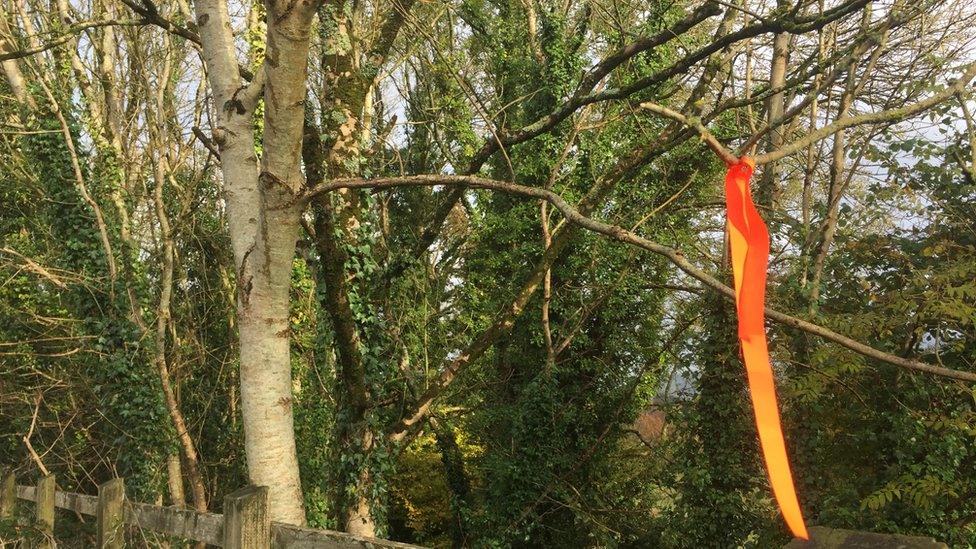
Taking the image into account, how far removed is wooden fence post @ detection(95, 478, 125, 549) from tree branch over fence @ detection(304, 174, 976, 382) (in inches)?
120

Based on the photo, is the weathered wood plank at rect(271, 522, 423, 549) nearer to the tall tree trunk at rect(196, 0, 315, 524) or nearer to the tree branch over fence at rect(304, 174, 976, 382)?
the tall tree trunk at rect(196, 0, 315, 524)

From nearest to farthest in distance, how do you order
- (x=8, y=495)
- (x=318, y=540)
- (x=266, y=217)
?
(x=318, y=540) < (x=266, y=217) < (x=8, y=495)

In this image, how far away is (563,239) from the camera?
596cm

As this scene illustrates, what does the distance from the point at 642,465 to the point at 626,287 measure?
8.01 ft

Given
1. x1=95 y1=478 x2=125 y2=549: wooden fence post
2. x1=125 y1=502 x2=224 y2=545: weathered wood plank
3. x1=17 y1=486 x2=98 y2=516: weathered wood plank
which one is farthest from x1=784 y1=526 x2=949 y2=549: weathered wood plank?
x1=17 y1=486 x2=98 y2=516: weathered wood plank

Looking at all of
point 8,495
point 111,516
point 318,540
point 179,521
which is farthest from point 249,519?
point 8,495

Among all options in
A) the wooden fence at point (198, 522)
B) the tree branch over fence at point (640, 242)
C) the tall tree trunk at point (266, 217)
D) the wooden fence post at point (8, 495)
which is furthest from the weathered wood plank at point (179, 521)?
the wooden fence post at point (8, 495)

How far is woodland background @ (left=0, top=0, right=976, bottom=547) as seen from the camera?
3.80 m

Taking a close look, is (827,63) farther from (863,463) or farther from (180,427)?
(180,427)

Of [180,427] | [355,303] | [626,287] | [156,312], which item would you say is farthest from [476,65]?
[355,303]

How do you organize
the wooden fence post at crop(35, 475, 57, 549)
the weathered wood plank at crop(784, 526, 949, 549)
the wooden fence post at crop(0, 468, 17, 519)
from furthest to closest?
1. the wooden fence post at crop(0, 468, 17, 519)
2. the wooden fence post at crop(35, 475, 57, 549)
3. the weathered wood plank at crop(784, 526, 949, 549)

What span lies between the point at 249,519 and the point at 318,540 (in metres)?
0.44

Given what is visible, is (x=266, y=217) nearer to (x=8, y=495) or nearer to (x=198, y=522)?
(x=198, y=522)

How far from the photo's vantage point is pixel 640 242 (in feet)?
8.66
